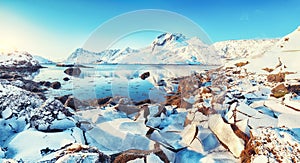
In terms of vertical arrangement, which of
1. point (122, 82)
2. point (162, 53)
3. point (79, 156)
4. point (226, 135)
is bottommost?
point (226, 135)

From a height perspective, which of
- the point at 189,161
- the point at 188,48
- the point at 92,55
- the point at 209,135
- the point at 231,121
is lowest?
the point at 189,161

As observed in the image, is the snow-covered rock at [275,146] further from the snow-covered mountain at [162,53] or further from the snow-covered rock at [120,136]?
the snow-covered mountain at [162,53]

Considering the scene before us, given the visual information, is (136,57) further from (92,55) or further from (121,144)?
(121,144)

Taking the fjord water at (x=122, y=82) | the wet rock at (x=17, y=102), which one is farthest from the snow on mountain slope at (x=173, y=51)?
Result: the wet rock at (x=17, y=102)

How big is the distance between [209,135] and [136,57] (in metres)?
2.16

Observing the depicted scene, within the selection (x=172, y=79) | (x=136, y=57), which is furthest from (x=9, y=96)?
(x=172, y=79)

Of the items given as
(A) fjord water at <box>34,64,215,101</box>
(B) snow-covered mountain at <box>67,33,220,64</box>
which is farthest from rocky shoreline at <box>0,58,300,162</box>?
(A) fjord water at <box>34,64,215,101</box>

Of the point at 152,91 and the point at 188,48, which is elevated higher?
the point at 188,48

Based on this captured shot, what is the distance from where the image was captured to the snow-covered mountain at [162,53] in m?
3.38

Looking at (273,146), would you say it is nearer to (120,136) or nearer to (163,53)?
(120,136)

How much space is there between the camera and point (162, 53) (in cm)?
480

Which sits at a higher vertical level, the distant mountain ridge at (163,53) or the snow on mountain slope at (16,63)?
the distant mountain ridge at (163,53)

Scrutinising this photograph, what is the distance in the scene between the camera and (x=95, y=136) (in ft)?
8.72

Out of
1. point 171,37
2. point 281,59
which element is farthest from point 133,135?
point 281,59
